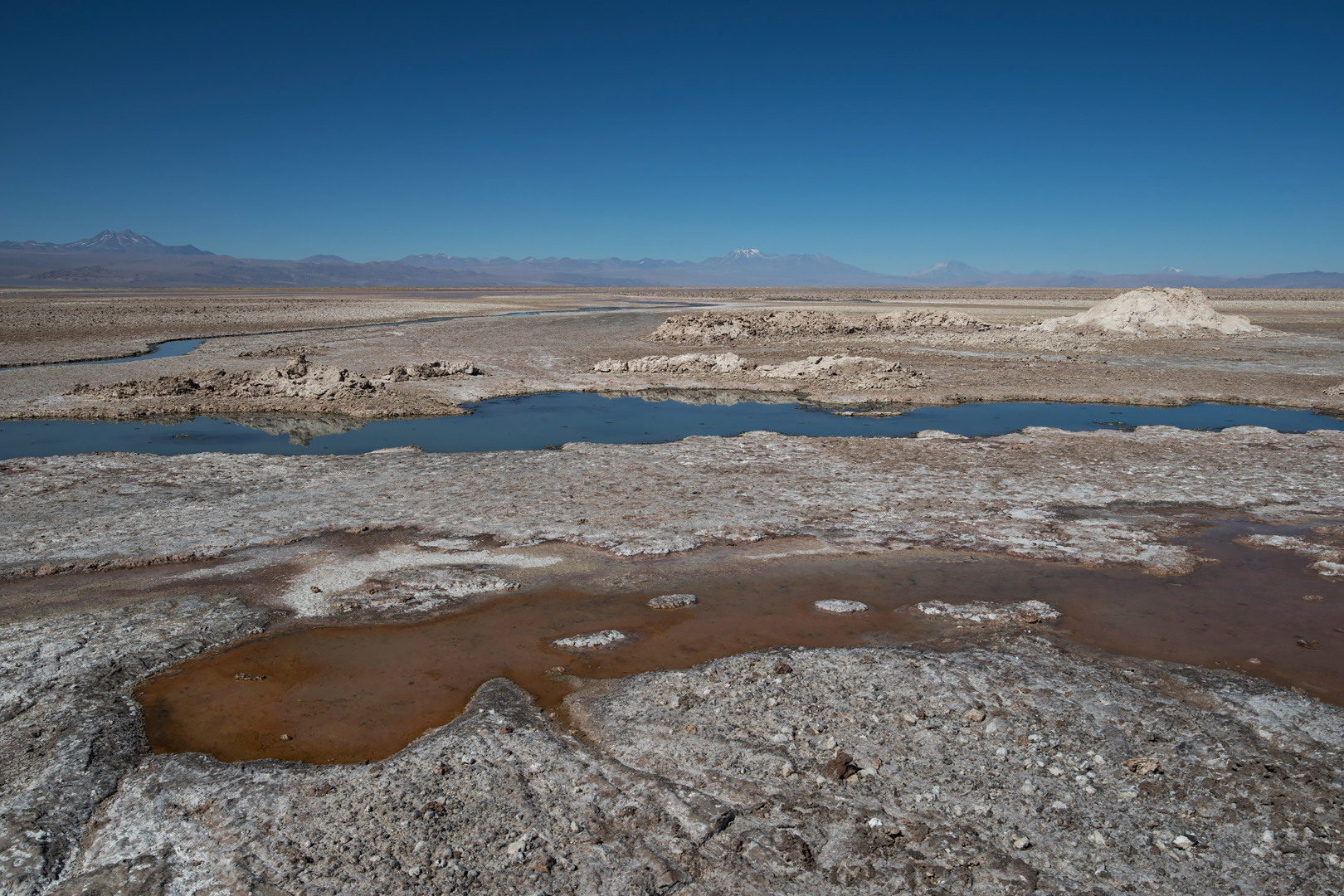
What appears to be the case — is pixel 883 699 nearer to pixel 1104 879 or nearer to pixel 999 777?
pixel 999 777

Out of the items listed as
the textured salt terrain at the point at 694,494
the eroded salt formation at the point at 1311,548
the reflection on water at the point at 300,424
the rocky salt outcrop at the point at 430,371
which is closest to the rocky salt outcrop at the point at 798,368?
the rocky salt outcrop at the point at 430,371

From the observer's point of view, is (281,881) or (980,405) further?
(980,405)

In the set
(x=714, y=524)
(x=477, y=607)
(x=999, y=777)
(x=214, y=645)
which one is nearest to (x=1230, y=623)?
(x=999, y=777)

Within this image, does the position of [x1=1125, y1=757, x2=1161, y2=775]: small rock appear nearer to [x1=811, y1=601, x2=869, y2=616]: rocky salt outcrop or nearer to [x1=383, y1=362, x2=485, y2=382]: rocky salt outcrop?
[x1=811, y1=601, x2=869, y2=616]: rocky salt outcrop

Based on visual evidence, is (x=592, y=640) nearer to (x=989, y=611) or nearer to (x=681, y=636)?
(x=681, y=636)

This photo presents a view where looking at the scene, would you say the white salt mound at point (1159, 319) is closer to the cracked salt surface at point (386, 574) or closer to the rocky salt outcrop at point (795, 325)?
the rocky salt outcrop at point (795, 325)

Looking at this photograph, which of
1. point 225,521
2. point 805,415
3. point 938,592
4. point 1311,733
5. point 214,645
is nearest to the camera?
point 1311,733
